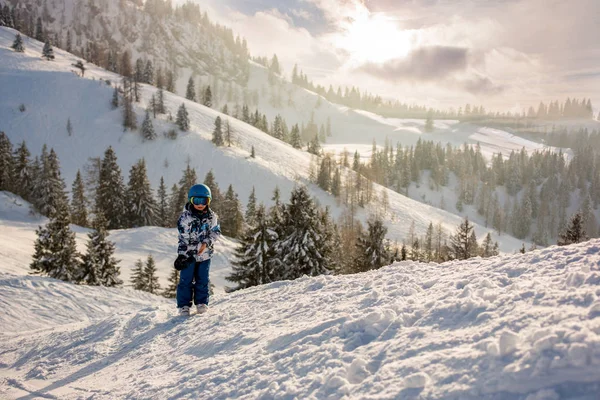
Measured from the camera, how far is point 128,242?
4241 centimetres

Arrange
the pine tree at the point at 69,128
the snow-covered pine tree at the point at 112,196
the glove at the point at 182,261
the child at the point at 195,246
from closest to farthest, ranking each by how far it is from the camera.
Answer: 1. the glove at the point at 182,261
2. the child at the point at 195,246
3. the snow-covered pine tree at the point at 112,196
4. the pine tree at the point at 69,128

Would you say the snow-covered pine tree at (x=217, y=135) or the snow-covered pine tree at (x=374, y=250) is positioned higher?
the snow-covered pine tree at (x=217, y=135)

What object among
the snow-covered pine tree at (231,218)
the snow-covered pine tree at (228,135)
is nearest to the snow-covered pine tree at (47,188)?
the snow-covered pine tree at (231,218)

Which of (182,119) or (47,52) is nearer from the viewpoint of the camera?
(182,119)

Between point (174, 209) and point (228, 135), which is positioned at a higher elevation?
point (228, 135)

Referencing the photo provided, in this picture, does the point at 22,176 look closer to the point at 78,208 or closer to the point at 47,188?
the point at 47,188

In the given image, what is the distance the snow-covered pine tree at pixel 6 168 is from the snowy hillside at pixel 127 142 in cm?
2268

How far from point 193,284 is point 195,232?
1.31 meters

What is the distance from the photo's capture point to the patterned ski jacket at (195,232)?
7.62m

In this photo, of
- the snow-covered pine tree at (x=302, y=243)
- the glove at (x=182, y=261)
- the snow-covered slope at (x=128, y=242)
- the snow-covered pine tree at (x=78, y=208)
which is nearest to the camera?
the glove at (x=182, y=261)

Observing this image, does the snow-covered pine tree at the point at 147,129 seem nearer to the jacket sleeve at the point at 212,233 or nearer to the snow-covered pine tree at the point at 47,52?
the snow-covered pine tree at the point at 47,52

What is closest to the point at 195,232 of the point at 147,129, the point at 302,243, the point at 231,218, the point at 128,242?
the point at 302,243

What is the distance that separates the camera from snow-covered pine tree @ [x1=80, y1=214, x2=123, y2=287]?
26.1 meters

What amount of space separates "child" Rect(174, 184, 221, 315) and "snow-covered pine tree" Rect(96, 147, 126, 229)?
51245 mm
